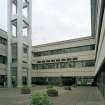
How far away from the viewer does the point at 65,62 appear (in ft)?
210

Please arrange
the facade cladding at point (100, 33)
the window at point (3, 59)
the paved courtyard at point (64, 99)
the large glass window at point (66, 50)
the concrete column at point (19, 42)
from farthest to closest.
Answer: the large glass window at point (66, 50)
the concrete column at point (19, 42)
the window at point (3, 59)
the paved courtyard at point (64, 99)
the facade cladding at point (100, 33)

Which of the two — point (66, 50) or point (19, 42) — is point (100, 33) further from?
point (66, 50)

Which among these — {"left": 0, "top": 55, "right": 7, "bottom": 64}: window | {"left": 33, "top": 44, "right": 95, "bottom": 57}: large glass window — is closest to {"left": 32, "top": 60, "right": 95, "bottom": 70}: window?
{"left": 33, "top": 44, "right": 95, "bottom": 57}: large glass window

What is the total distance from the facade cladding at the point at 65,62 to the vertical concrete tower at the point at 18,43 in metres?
0.97

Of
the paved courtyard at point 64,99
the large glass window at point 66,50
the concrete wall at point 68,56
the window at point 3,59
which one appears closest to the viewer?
the paved courtyard at point 64,99

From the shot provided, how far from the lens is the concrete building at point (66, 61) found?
6041 cm

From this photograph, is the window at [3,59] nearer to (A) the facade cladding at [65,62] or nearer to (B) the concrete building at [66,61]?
(A) the facade cladding at [65,62]

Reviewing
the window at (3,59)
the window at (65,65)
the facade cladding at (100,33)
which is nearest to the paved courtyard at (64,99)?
the facade cladding at (100,33)

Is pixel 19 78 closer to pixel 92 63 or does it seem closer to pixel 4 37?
pixel 4 37

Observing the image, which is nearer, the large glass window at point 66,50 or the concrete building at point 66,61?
the concrete building at point 66,61

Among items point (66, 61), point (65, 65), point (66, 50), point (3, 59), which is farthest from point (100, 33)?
point (66, 50)

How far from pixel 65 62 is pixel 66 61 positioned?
62 cm

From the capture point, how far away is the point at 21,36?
52312mm

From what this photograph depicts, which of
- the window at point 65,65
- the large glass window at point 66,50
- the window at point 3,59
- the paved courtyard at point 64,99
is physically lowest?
the paved courtyard at point 64,99
